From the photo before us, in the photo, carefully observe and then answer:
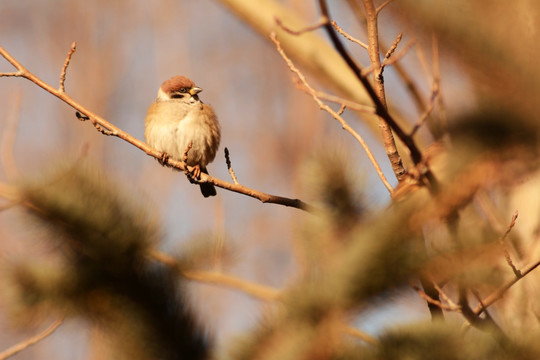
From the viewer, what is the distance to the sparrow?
375cm

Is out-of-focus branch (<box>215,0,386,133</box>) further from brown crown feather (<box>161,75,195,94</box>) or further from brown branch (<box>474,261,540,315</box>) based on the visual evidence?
brown branch (<box>474,261,540,315</box>)

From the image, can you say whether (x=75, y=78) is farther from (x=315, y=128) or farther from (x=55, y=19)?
(x=315, y=128)

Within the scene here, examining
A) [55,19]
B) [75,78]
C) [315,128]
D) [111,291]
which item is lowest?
[111,291]

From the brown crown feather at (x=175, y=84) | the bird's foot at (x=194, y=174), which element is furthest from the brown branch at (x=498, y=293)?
the brown crown feather at (x=175, y=84)

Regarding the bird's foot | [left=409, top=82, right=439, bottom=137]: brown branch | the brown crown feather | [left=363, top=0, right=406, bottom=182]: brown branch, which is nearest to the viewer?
[left=363, top=0, right=406, bottom=182]: brown branch

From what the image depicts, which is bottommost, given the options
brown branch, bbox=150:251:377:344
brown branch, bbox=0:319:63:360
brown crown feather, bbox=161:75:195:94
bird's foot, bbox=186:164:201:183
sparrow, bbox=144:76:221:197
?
brown branch, bbox=0:319:63:360

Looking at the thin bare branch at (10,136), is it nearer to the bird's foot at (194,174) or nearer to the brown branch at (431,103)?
the bird's foot at (194,174)

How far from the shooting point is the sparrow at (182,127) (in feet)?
12.3

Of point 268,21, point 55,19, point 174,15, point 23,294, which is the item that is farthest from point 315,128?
point 23,294

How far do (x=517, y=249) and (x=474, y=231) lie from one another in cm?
106

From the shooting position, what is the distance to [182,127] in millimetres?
3811

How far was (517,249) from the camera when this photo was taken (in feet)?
7.88

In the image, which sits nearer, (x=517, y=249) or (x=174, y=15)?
(x=517, y=249)

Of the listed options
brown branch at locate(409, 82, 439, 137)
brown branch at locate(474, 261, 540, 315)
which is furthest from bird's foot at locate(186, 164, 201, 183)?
brown branch at locate(474, 261, 540, 315)
